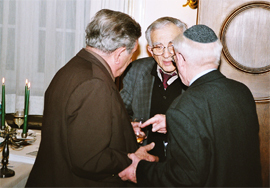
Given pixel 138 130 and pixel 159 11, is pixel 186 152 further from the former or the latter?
pixel 159 11

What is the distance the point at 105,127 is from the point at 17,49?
2.14 meters

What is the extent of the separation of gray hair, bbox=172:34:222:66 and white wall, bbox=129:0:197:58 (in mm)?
1556

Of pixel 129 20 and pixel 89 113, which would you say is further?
pixel 129 20

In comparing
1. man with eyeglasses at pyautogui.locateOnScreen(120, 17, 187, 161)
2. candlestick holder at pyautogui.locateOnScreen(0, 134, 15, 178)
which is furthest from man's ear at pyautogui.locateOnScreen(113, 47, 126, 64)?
candlestick holder at pyautogui.locateOnScreen(0, 134, 15, 178)

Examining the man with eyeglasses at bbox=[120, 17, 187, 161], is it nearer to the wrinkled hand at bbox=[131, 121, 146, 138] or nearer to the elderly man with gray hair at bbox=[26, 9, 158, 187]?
the wrinkled hand at bbox=[131, 121, 146, 138]

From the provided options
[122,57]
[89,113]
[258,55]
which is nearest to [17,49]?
[122,57]

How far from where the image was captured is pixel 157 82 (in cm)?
229

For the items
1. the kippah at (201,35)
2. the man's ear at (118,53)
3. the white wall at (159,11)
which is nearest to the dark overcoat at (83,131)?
the man's ear at (118,53)

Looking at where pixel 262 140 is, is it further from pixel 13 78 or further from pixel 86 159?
pixel 13 78

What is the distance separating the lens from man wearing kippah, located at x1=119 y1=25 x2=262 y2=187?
3.88 ft

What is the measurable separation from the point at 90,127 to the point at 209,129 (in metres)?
0.52

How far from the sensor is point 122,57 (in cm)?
157

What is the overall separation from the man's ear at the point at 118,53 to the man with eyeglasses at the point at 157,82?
2.24 ft

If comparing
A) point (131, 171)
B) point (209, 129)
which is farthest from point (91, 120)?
point (209, 129)
